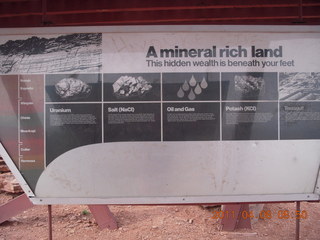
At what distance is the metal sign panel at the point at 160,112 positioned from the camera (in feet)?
9.29

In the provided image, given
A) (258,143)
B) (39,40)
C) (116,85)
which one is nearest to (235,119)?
(258,143)

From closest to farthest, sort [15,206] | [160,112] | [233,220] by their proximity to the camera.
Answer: [160,112] → [15,206] → [233,220]

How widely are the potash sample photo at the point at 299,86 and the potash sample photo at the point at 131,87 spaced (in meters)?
1.12

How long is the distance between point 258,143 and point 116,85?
53.2 inches

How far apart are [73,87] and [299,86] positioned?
6.58 feet

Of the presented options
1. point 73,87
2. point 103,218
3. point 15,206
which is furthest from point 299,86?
point 15,206

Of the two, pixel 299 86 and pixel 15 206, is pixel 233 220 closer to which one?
pixel 299 86

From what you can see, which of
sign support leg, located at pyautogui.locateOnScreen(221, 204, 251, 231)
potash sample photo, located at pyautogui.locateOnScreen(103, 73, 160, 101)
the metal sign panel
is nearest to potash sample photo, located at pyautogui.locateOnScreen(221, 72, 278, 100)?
the metal sign panel

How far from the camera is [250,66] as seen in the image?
9.36ft

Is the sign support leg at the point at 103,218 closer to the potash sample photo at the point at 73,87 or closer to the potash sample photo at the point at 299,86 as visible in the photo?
the potash sample photo at the point at 73,87

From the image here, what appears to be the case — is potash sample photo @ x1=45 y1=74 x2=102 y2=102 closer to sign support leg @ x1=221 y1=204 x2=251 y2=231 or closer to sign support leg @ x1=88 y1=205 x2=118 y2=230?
sign support leg @ x1=88 y1=205 x2=118 y2=230

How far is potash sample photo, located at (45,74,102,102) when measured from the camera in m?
2.83

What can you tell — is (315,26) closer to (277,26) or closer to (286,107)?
(277,26)

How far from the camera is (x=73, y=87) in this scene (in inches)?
112
